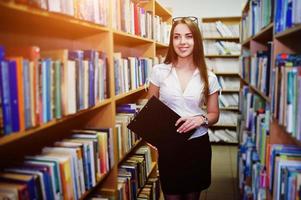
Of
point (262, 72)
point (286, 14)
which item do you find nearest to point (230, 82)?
point (262, 72)

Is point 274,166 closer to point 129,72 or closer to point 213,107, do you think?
point 213,107

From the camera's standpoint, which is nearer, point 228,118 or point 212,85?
point 212,85

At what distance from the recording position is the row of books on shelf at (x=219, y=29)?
4609 mm

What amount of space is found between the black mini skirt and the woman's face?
560mm

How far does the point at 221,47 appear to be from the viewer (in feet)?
15.3

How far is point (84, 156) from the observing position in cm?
136

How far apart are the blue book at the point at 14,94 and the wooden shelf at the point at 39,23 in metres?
0.18

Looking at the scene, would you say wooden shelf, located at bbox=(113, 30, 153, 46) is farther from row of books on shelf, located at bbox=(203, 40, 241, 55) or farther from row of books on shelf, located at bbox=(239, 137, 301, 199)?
row of books on shelf, located at bbox=(203, 40, 241, 55)

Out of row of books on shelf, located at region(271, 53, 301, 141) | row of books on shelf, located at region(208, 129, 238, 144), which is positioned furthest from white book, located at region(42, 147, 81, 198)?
row of books on shelf, located at region(208, 129, 238, 144)

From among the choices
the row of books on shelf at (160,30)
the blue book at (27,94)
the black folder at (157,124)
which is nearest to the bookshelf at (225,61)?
the row of books on shelf at (160,30)

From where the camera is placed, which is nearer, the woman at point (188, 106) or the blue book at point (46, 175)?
the blue book at point (46, 175)

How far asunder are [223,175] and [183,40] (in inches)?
88.7

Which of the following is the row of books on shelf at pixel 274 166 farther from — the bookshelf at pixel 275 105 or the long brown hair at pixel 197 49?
the long brown hair at pixel 197 49

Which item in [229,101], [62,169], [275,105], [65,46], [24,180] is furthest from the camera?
[229,101]
